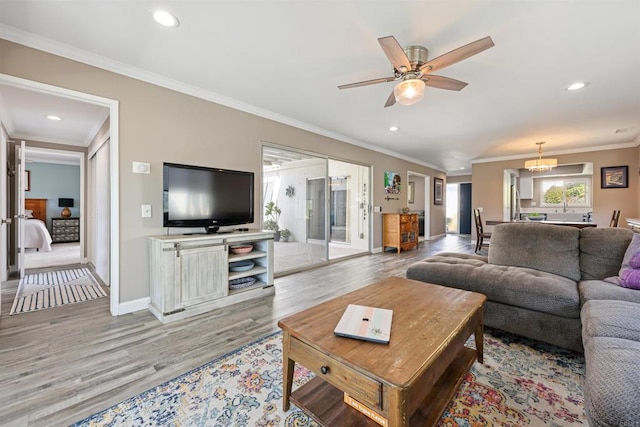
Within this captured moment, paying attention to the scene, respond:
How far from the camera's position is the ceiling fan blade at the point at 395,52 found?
1736 millimetres

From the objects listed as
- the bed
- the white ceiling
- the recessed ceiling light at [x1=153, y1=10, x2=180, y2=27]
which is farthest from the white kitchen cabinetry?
the bed

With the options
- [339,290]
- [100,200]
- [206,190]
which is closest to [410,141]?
[339,290]

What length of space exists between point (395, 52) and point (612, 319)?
213cm

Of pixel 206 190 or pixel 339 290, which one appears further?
pixel 339 290

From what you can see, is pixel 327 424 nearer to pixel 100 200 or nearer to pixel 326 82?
pixel 326 82

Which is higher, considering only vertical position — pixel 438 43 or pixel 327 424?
pixel 438 43

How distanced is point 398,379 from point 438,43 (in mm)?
2523

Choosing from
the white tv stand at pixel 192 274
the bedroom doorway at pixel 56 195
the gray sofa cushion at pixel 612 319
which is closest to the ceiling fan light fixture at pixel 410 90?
the gray sofa cushion at pixel 612 319

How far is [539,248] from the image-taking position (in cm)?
254

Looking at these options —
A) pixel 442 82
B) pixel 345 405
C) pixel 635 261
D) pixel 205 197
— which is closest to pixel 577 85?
pixel 442 82

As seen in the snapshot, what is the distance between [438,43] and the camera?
2.22 m

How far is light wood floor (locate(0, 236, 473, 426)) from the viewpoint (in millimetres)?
1514

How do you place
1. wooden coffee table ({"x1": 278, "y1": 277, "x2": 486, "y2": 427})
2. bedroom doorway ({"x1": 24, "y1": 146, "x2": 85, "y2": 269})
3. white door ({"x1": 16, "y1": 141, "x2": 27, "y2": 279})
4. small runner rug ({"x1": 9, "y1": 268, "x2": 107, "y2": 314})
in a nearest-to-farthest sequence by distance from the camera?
1. wooden coffee table ({"x1": 278, "y1": 277, "x2": 486, "y2": 427})
2. small runner rug ({"x1": 9, "y1": 268, "x2": 107, "y2": 314})
3. white door ({"x1": 16, "y1": 141, "x2": 27, "y2": 279})
4. bedroom doorway ({"x1": 24, "y1": 146, "x2": 85, "y2": 269})

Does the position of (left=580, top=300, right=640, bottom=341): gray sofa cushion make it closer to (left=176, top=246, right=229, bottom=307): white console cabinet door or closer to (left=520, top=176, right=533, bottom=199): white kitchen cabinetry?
(left=176, top=246, right=229, bottom=307): white console cabinet door
